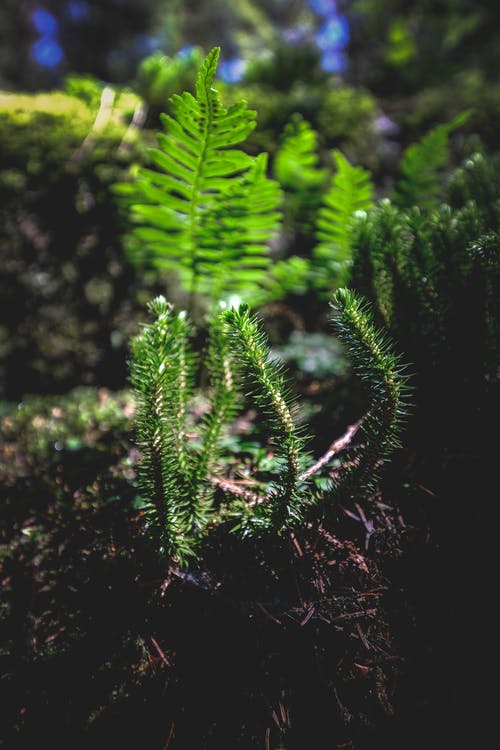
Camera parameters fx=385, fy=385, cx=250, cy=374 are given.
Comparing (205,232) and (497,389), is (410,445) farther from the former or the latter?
(205,232)

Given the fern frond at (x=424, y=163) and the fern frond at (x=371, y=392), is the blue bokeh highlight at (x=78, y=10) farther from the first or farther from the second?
the fern frond at (x=371, y=392)

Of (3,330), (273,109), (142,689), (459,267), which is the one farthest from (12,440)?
(273,109)

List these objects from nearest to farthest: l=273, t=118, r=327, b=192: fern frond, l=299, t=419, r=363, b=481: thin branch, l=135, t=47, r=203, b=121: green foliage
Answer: l=299, t=419, r=363, b=481: thin branch < l=273, t=118, r=327, b=192: fern frond < l=135, t=47, r=203, b=121: green foliage

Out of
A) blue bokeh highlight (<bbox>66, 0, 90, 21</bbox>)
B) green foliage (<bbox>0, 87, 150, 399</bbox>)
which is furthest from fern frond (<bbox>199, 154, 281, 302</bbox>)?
blue bokeh highlight (<bbox>66, 0, 90, 21</bbox>)

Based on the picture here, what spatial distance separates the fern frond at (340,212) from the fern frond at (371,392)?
3.81 ft

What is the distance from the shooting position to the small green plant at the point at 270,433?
1122 mm

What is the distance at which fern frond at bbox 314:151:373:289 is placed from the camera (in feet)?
7.73

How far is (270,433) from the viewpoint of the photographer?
1.19m

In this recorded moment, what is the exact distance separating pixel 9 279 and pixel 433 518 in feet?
9.41

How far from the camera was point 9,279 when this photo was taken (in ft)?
8.66

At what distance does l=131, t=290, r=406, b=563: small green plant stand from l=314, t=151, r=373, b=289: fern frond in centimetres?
122

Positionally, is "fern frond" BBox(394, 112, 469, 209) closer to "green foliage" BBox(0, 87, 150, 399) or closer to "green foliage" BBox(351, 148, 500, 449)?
"green foliage" BBox(351, 148, 500, 449)

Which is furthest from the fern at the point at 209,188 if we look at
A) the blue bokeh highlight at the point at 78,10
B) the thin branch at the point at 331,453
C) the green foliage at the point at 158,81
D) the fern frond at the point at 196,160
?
the blue bokeh highlight at the point at 78,10

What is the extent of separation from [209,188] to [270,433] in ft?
4.21
